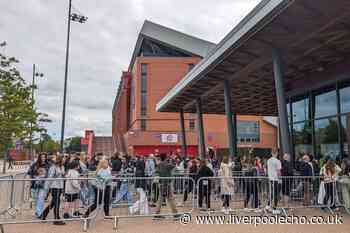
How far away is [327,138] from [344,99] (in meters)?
2.14

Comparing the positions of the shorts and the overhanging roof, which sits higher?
the overhanging roof

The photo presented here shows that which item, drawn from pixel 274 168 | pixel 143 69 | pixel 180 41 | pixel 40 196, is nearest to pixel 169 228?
pixel 274 168

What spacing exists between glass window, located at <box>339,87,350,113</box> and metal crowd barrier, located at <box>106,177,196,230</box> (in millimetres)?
7832

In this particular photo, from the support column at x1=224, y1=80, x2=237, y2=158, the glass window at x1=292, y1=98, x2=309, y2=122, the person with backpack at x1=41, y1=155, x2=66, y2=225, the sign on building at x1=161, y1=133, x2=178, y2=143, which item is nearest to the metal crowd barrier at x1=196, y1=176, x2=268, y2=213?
the person with backpack at x1=41, y1=155, x2=66, y2=225

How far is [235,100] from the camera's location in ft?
81.5

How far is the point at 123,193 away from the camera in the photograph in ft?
36.1

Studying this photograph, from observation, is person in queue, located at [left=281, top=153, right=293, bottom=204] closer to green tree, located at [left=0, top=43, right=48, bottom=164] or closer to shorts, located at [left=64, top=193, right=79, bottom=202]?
shorts, located at [left=64, top=193, right=79, bottom=202]

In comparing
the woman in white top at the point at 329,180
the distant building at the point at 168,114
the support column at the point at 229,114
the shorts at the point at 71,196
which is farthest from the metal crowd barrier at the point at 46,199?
the distant building at the point at 168,114

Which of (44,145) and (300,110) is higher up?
(44,145)

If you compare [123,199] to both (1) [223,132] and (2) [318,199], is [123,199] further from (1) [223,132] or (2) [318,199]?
(1) [223,132]

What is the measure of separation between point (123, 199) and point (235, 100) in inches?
595

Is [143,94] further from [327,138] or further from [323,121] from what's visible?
[327,138]

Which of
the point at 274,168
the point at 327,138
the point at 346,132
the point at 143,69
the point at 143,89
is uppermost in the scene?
the point at 143,69

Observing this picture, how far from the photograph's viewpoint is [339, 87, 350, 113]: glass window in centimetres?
A: 1502
